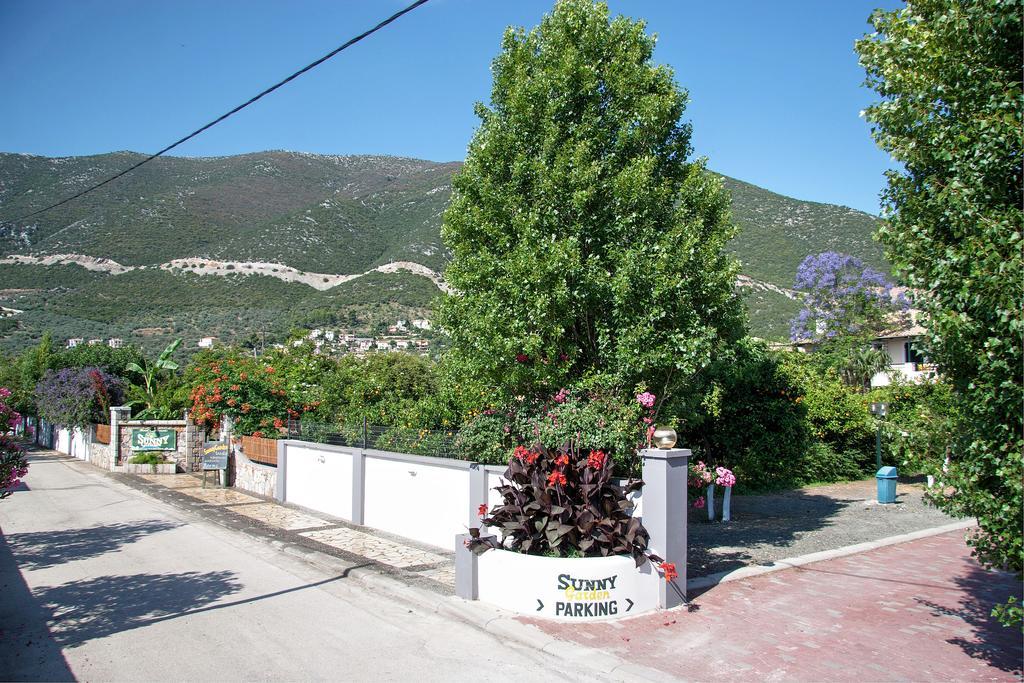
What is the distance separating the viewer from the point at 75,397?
102 ft

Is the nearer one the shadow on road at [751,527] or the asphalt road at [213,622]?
the asphalt road at [213,622]

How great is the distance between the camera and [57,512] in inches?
604

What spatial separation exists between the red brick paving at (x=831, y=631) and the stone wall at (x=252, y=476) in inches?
439

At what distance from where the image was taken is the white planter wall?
732cm

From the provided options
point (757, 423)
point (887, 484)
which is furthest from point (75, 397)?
point (887, 484)

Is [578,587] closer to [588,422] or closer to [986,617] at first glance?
[588,422]

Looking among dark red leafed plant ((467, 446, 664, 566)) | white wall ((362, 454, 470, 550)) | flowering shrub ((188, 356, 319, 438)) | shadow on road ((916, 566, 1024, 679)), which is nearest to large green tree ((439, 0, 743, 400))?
dark red leafed plant ((467, 446, 664, 566))

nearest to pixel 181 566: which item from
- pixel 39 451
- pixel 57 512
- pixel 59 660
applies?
pixel 59 660

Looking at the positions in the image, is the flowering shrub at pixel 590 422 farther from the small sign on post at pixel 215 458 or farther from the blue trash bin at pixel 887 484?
the small sign on post at pixel 215 458

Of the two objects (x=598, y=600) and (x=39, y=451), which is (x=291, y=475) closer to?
(x=598, y=600)

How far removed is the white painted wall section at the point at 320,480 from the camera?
44.3 feet

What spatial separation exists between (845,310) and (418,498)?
3365 centimetres

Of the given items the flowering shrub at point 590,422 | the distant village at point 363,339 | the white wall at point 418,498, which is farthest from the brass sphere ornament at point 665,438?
the distant village at point 363,339

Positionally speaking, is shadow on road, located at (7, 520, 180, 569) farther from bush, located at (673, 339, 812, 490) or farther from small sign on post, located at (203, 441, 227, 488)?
bush, located at (673, 339, 812, 490)
